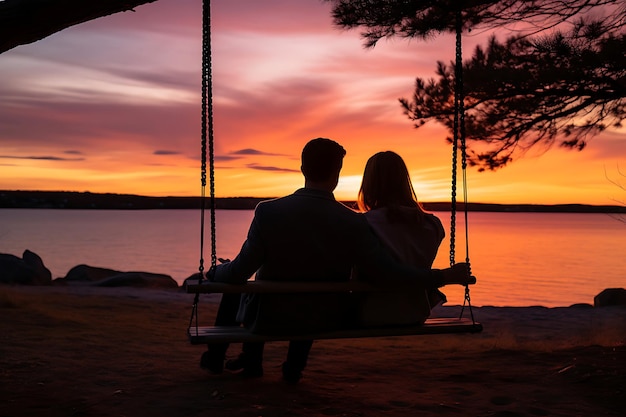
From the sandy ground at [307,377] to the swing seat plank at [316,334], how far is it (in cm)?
44

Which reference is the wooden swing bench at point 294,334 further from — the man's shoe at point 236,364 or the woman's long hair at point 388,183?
the man's shoe at point 236,364

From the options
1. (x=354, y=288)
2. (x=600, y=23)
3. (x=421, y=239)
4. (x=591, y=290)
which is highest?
(x=600, y=23)

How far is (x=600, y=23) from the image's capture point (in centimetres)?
642

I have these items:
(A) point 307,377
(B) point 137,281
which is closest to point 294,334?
(A) point 307,377

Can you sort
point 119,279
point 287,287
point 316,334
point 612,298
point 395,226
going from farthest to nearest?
point 119,279 → point 612,298 → point 395,226 → point 316,334 → point 287,287

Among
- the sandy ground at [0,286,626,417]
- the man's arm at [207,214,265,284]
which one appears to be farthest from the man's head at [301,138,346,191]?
the sandy ground at [0,286,626,417]

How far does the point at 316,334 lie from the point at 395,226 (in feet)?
2.35

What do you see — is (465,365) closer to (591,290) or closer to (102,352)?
(102,352)

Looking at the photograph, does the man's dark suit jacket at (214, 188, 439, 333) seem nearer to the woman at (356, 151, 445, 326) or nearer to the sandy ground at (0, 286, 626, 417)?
the woman at (356, 151, 445, 326)

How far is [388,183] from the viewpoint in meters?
3.91

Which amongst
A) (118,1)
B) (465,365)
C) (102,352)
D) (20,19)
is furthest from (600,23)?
(102,352)

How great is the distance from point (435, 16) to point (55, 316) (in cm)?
541

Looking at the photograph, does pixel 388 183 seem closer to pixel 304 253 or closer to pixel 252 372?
pixel 304 253

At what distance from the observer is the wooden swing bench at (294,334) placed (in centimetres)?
366
